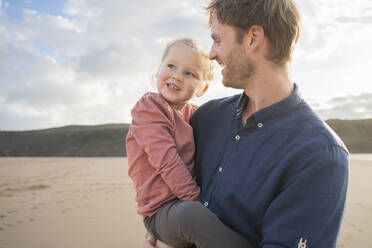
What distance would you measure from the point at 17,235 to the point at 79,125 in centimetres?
4318

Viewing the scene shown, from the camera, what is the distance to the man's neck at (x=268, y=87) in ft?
6.36

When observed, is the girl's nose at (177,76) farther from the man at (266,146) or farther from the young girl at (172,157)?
the man at (266,146)

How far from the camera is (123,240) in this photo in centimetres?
424

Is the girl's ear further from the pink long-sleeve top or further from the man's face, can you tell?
the man's face

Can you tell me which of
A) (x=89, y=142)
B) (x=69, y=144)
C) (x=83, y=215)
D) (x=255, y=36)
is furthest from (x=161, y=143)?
(x=69, y=144)

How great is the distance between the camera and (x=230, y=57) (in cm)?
200

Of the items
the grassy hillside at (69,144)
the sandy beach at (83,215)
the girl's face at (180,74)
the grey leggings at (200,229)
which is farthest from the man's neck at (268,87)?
the grassy hillside at (69,144)

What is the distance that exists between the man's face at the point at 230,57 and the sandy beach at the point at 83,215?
111 inches

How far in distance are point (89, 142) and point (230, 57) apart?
29.0 meters

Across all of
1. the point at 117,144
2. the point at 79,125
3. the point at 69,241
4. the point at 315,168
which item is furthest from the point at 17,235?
the point at 79,125

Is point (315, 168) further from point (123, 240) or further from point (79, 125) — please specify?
point (79, 125)

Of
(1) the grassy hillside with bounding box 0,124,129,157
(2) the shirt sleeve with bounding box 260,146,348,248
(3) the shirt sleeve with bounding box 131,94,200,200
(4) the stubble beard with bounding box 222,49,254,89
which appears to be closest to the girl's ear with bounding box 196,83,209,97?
(3) the shirt sleeve with bounding box 131,94,200,200

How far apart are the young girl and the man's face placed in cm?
29

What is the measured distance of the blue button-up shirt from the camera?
4.97 feet
